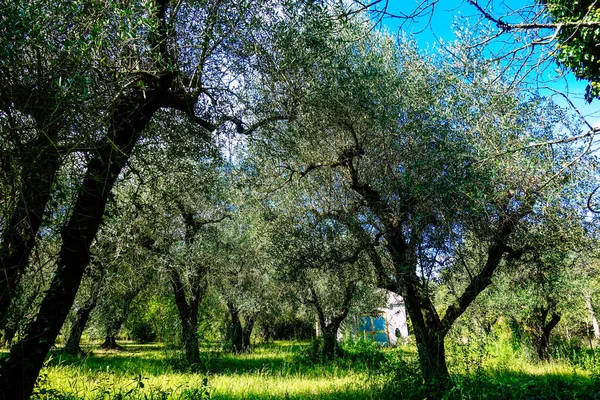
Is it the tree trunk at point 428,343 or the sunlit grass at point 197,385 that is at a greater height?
the tree trunk at point 428,343

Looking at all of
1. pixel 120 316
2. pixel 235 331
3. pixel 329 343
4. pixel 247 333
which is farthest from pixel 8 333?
pixel 247 333

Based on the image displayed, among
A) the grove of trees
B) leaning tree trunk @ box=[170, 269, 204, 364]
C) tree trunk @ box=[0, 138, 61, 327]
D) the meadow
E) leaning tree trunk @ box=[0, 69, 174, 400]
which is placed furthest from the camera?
leaning tree trunk @ box=[170, 269, 204, 364]

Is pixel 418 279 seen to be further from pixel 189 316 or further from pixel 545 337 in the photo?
pixel 545 337

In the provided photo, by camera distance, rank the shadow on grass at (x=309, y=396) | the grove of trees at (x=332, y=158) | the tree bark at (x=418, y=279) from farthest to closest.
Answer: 1. the shadow on grass at (x=309, y=396)
2. the tree bark at (x=418, y=279)
3. the grove of trees at (x=332, y=158)

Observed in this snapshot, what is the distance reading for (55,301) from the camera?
428 cm

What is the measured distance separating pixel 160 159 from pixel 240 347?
15.5 metres

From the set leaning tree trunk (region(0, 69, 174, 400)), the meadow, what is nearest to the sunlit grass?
the meadow

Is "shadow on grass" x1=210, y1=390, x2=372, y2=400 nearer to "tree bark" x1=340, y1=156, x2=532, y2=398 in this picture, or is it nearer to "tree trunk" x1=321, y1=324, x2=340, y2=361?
"tree bark" x1=340, y1=156, x2=532, y2=398

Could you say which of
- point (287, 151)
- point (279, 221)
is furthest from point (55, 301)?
point (279, 221)

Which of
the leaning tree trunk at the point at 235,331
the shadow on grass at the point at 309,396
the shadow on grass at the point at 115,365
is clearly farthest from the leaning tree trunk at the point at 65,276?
the leaning tree trunk at the point at 235,331

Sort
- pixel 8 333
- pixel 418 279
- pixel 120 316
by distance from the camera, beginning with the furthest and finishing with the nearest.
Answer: pixel 120 316 < pixel 418 279 < pixel 8 333

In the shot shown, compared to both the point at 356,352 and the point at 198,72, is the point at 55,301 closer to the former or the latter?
the point at 198,72

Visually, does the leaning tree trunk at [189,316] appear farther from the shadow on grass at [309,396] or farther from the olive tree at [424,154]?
the olive tree at [424,154]

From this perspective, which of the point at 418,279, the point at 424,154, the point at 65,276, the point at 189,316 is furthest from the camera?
the point at 189,316
